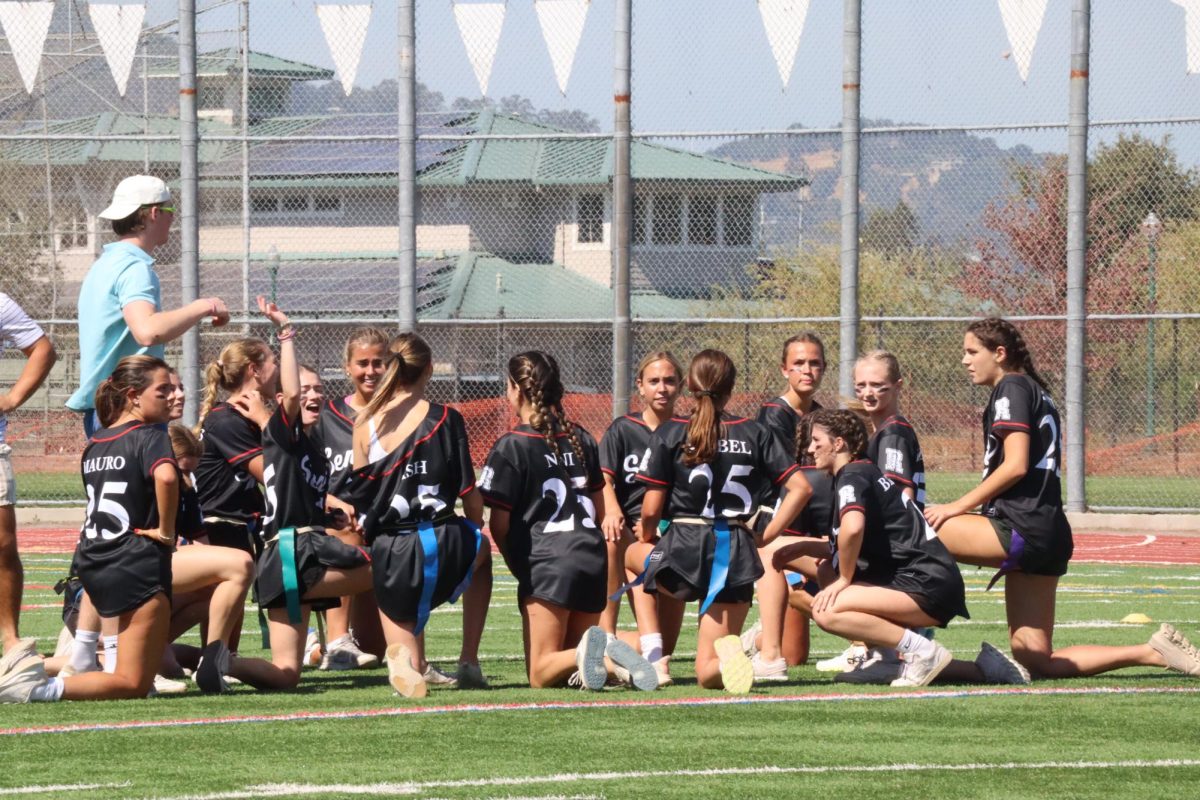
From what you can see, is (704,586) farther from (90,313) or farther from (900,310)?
(900,310)

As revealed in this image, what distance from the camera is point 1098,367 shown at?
1955cm

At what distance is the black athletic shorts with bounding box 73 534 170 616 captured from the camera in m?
7.32

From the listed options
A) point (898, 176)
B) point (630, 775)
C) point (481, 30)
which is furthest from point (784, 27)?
point (630, 775)

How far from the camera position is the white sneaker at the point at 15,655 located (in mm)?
7176

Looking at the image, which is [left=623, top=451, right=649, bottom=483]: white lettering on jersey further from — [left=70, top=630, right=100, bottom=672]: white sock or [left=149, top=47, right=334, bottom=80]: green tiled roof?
[left=149, top=47, right=334, bottom=80]: green tiled roof

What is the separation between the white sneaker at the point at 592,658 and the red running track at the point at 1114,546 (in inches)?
332

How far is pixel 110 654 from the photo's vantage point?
7.46m

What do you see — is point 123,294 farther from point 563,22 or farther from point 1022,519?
point 563,22

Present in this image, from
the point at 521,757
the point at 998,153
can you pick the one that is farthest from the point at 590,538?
the point at 998,153

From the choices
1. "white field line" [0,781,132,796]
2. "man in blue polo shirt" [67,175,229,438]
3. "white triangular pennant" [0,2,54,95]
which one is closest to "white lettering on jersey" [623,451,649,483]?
"man in blue polo shirt" [67,175,229,438]

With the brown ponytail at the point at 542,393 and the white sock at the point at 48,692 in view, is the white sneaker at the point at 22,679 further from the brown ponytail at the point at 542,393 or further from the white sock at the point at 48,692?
the brown ponytail at the point at 542,393

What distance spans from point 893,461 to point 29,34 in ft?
41.5

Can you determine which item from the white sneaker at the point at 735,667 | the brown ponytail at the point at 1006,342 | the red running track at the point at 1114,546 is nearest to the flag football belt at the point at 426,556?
the white sneaker at the point at 735,667

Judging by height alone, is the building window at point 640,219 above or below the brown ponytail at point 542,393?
above
